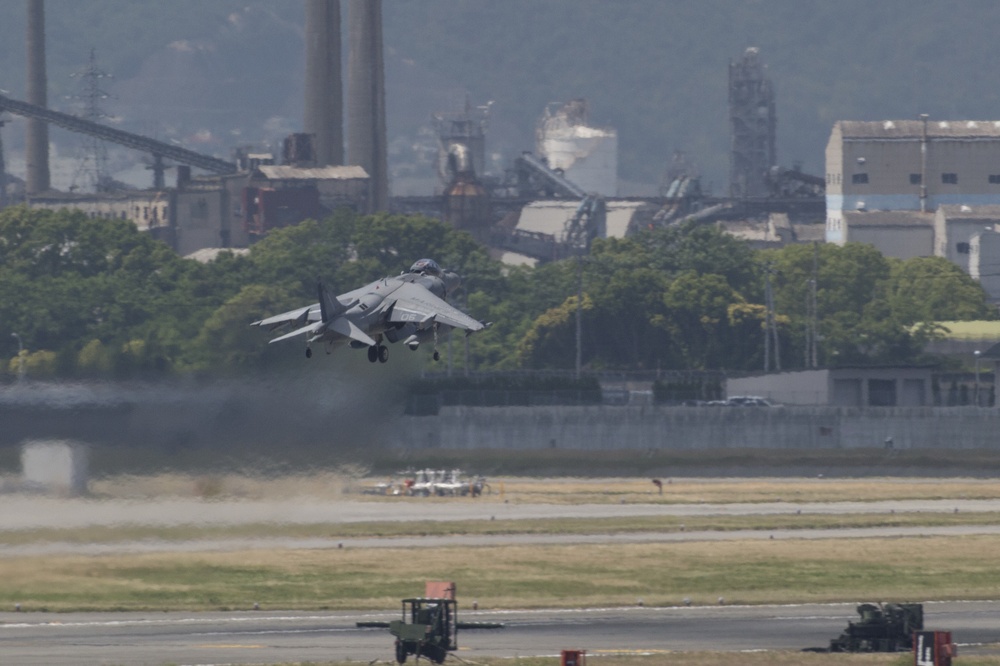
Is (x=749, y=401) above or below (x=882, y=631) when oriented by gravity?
above

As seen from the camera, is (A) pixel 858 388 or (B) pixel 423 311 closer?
(B) pixel 423 311

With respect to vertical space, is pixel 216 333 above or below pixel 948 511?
above

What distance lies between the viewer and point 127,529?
72750mm

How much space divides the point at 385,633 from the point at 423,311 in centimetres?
1782

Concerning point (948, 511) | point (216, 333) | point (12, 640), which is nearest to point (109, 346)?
point (216, 333)

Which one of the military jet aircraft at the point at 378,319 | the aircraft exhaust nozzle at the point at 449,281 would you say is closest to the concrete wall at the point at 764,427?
the aircraft exhaust nozzle at the point at 449,281

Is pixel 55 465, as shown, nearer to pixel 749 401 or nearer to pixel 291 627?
pixel 291 627

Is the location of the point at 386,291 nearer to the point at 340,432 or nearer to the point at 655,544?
the point at 340,432

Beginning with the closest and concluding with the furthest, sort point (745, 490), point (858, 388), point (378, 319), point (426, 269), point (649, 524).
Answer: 1. point (378, 319)
2. point (426, 269)
3. point (649, 524)
4. point (745, 490)
5. point (858, 388)

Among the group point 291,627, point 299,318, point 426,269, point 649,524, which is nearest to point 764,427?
point 649,524

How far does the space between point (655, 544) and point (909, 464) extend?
181 feet

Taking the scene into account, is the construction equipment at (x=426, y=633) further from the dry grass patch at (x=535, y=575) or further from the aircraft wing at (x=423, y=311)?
the dry grass patch at (x=535, y=575)

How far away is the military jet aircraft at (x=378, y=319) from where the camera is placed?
2324 inches

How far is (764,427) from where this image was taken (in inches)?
6004
